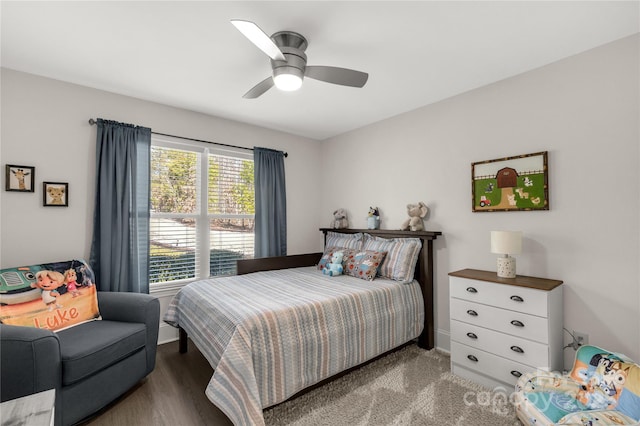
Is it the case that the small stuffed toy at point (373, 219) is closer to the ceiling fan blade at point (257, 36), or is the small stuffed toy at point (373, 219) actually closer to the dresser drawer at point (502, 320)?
the dresser drawer at point (502, 320)

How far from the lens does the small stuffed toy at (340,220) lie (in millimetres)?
4109

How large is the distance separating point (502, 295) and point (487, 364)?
0.58 metres

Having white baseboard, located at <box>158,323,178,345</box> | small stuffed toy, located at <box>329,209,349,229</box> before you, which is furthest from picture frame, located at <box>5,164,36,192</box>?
small stuffed toy, located at <box>329,209,349,229</box>

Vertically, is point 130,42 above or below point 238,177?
above

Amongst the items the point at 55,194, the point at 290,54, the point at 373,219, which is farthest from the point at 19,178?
the point at 373,219

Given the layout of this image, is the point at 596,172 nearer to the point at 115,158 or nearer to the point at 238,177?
the point at 238,177

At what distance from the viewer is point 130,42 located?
81.3 inches

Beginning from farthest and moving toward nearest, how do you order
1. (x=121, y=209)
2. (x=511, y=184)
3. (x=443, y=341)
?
(x=443, y=341) → (x=121, y=209) → (x=511, y=184)

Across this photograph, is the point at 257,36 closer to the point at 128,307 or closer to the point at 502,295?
the point at 128,307

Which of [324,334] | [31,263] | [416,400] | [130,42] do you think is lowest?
[416,400]

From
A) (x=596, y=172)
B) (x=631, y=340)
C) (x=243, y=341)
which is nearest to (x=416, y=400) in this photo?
(x=243, y=341)

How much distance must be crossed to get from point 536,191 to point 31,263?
14.4 feet

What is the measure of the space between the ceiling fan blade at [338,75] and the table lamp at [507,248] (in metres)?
1.62

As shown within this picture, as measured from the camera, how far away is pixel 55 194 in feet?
8.49
